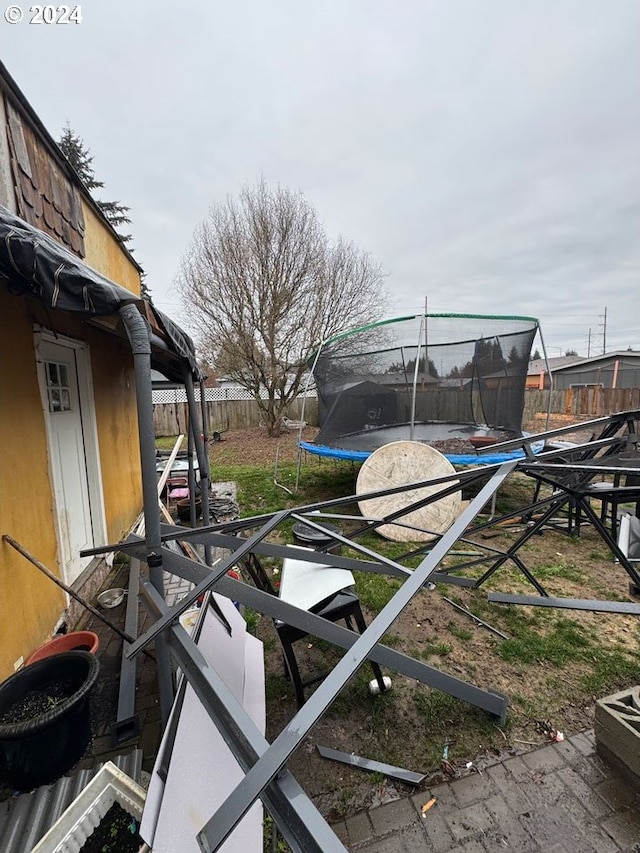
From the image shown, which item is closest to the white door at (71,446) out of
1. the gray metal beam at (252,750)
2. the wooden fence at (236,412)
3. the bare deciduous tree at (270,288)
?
the gray metal beam at (252,750)

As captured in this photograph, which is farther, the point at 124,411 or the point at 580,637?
the point at 124,411

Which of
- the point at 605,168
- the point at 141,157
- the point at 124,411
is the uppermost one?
the point at 605,168

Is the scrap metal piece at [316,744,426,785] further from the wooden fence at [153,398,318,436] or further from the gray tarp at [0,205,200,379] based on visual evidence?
the wooden fence at [153,398,318,436]

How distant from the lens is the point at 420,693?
7.33ft

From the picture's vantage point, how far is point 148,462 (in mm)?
1862

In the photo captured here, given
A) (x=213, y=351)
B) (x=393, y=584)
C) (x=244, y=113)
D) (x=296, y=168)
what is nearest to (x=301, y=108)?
(x=244, y=113)

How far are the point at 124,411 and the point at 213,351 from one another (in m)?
7.63

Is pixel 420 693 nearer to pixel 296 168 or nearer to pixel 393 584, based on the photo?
pixel 393 584

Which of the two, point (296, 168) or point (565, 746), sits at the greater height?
point (296, 168)

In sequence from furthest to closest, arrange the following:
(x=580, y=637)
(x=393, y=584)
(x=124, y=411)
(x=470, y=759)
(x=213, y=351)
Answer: (x=213, y=351) → (x=124, y=411) → (x=393, y=584) → (x=580, y=637) → (x=470, y=759)

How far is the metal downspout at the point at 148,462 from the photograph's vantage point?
166 cm

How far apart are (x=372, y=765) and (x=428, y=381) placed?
5.67 m

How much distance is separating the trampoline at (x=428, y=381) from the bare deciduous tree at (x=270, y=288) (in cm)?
492

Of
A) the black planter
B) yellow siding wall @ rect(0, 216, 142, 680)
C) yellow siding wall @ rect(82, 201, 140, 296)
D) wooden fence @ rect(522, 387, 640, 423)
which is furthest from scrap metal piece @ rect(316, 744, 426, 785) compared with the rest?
wooden fence @ rect(522, 387, 640, 423)
